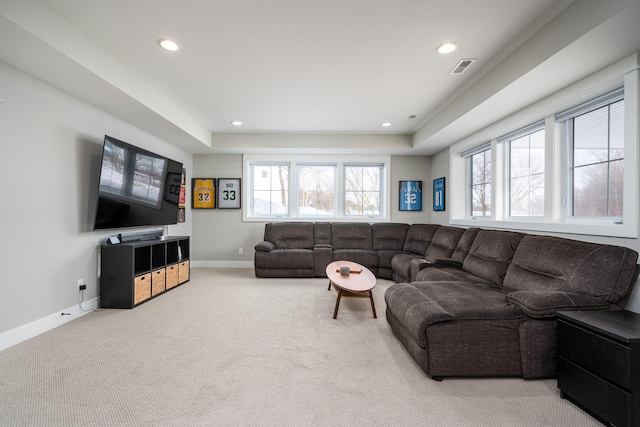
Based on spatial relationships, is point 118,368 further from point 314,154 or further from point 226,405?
point 314,154

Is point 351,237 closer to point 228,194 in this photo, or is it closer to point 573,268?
point 228,194

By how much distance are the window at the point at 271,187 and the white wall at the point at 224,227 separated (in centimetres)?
40

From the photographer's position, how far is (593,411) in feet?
4.98

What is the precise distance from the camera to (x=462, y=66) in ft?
9.02

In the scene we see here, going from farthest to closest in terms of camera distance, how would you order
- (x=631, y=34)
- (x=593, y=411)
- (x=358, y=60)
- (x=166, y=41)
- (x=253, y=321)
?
(x=253, y=321) → (x=358, y=60) → (x=166, y=41) → (x=631, y=34) → (x=593, y=411)

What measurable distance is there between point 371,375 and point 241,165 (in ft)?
15.7

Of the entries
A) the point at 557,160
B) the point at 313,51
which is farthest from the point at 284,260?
the point at 557,160

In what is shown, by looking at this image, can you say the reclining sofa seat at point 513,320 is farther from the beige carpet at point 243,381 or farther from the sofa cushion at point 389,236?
the sofa cushion at point 389,236

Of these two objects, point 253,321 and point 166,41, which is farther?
point 253,321

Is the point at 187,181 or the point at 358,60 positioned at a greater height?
the point at 358,60

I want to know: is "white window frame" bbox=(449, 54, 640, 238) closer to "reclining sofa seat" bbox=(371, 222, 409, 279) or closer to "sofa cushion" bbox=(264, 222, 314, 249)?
"reclining sofa seat" bbox=(371, 222, 409, 279)

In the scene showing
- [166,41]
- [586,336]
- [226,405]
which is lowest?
[226,405]

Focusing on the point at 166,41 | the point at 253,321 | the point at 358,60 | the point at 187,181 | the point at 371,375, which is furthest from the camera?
the point at 187,181

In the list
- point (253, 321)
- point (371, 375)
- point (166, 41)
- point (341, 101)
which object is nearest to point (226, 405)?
point (371, 375)
